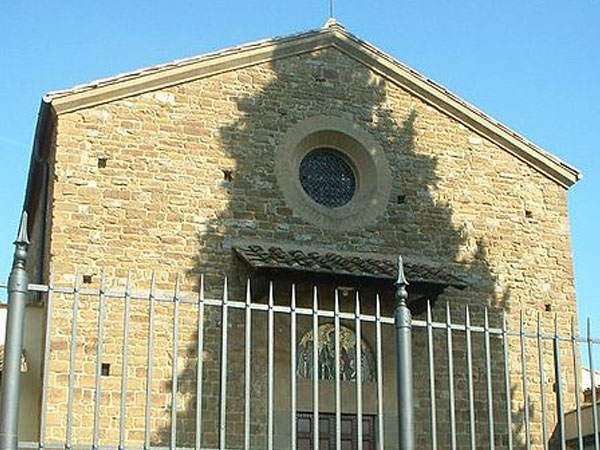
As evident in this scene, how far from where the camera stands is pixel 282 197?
14586mm

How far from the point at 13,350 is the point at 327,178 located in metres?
9.58

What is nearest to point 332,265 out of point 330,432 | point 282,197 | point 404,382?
point 282,197

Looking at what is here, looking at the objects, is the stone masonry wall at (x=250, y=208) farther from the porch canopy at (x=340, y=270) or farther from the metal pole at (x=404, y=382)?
the metal pole at (x=404, y=382)

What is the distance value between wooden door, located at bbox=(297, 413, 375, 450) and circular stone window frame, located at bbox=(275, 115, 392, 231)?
2851 millimetres

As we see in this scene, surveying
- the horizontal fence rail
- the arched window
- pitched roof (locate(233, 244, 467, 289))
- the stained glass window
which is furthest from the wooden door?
the stained glass window

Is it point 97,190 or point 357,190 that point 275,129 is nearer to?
point 357,190

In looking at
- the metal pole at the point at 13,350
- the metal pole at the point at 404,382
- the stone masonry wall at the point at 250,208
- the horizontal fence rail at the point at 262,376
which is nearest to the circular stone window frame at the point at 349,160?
the stone masonry wall at the point at 250,208

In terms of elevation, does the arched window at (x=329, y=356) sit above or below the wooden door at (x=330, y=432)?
above

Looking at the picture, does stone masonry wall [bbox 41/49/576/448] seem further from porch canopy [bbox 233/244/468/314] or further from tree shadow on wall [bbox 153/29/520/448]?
porch canopy [bbox 233/244/468/314]

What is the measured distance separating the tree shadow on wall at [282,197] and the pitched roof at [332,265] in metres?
0.40

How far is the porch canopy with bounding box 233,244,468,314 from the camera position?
1341 centimetres

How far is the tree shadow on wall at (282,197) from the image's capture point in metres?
13.6

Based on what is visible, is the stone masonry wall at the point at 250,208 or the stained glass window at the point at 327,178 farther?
the stained glass window at the point at 327,178

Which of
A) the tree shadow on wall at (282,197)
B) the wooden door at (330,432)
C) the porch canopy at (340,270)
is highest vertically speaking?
the tree shadow on wall at (282,197)
